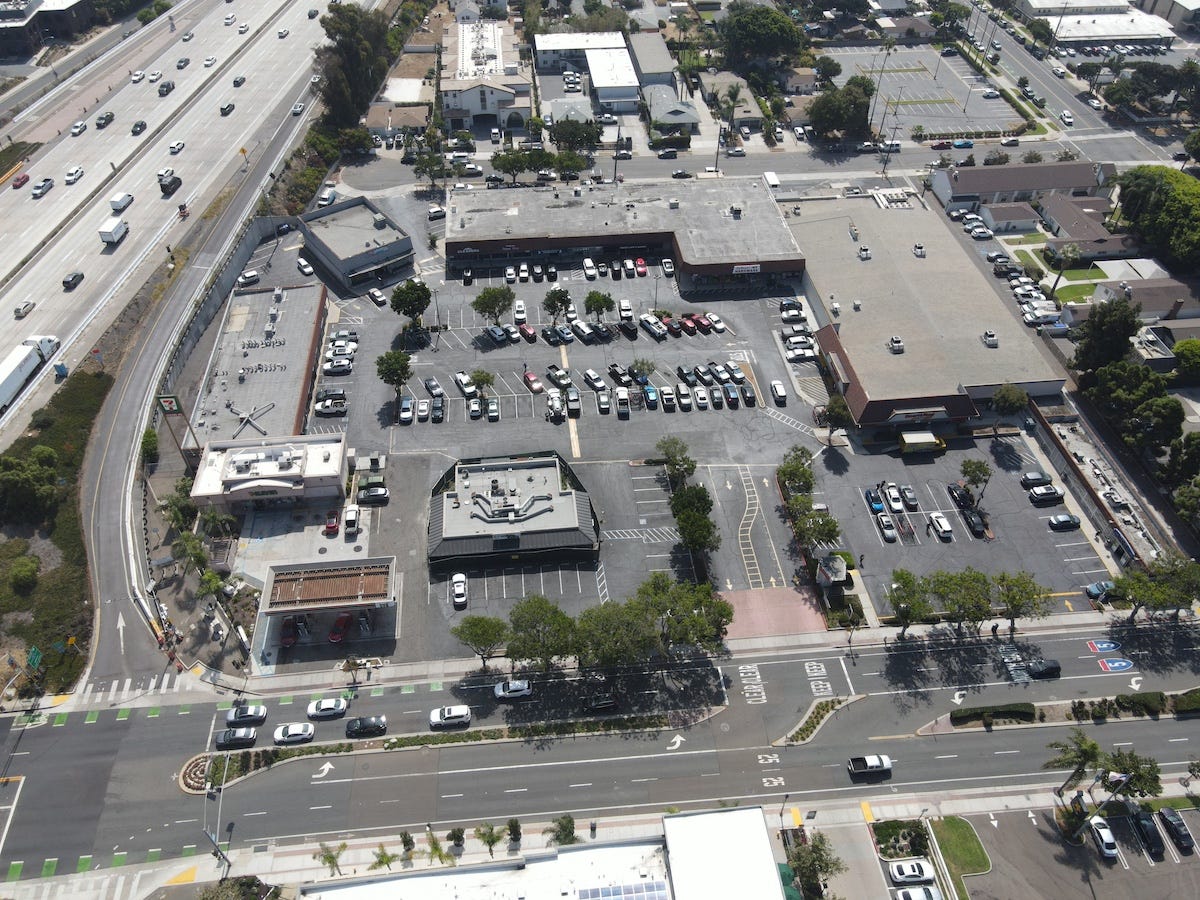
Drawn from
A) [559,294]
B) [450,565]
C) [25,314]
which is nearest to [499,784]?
[450,565]

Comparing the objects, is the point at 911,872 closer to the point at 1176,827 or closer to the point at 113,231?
the point at 1176,827

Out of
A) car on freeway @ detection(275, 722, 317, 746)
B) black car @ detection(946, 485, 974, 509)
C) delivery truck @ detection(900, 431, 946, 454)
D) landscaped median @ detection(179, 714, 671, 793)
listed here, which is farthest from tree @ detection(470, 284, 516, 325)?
black car @ detection(946, 485, 974, 509)

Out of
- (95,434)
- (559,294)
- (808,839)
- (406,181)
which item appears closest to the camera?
(808,839)

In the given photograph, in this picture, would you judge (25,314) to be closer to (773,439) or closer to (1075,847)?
(773,439)

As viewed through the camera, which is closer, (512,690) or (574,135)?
(512,690)

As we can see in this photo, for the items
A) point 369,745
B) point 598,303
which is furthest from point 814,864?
point 598,303
